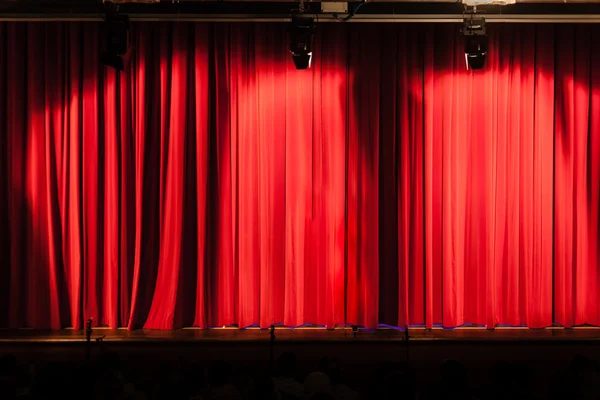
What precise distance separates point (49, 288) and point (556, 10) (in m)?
5.15

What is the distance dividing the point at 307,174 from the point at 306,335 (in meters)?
1.43

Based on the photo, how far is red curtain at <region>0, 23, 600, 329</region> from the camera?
18.2ft

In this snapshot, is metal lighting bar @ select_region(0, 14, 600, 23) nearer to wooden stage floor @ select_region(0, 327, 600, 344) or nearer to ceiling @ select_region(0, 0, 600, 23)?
ceiling @ select_region(0, 0, 600, 23)

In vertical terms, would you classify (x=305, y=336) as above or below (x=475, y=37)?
below

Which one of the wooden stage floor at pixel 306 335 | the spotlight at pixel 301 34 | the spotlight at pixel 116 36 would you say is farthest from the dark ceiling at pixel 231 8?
the wooden stage floor at pixel 306 335

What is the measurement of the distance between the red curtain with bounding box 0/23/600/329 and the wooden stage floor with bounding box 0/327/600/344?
14cm

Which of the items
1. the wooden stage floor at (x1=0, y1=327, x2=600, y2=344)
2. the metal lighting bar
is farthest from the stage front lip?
the metal lighting bar

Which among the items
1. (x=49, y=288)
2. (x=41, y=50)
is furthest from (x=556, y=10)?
(x=49, y=288)

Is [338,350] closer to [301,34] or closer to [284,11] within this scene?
[301,34]

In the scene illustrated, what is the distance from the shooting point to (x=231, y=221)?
562 cm

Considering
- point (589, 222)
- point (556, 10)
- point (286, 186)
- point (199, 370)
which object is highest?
point (556, 10)

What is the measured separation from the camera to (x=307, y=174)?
18.5ft

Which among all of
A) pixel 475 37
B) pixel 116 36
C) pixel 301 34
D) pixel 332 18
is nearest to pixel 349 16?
pixel 332 18

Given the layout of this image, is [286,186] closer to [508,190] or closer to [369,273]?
[369,273]
